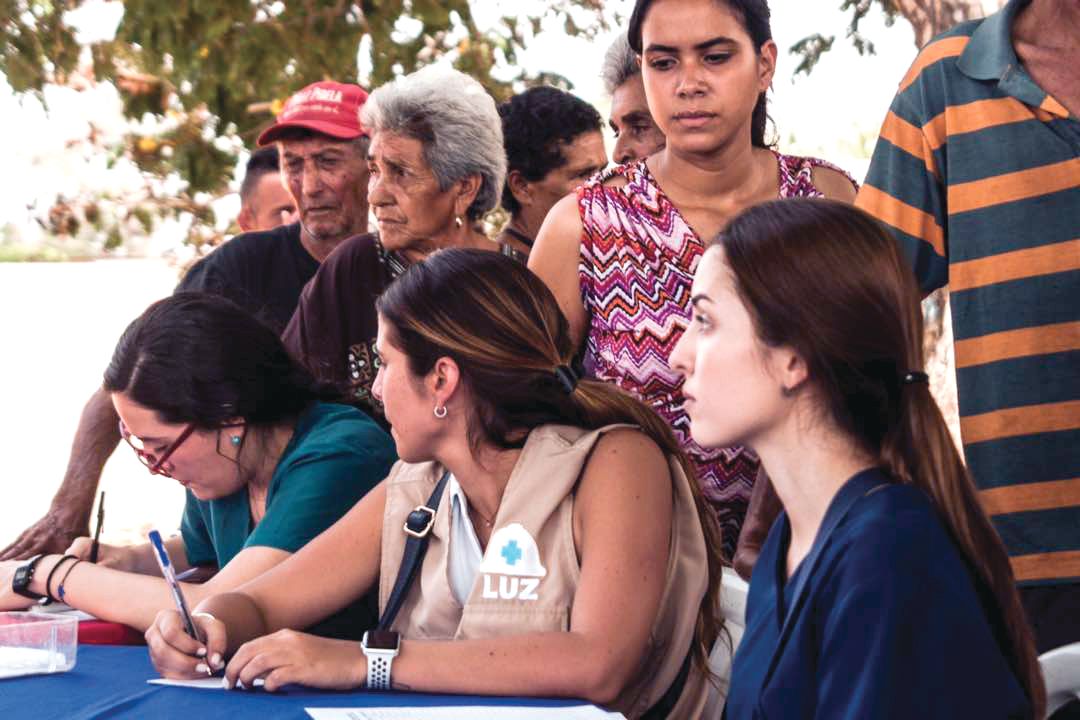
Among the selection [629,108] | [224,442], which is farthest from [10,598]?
[629,108]

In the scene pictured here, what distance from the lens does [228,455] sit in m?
3.22

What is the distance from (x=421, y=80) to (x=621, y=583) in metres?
1.91

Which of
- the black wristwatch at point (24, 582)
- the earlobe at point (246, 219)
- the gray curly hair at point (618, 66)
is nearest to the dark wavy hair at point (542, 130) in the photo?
the gray curly hair at point (618, 66)

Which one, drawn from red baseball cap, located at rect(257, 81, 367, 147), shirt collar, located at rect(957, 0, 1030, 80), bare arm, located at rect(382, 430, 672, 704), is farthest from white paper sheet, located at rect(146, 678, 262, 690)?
red baseball cap, located at rect(257, 81, 367, 147)

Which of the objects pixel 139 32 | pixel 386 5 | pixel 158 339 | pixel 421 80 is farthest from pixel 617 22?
pixel 158 339

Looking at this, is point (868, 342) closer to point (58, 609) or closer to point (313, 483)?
point (313, 483)

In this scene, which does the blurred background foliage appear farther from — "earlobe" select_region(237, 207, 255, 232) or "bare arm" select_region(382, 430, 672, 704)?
"bare arm" select_region(382, 430, 672, 704)

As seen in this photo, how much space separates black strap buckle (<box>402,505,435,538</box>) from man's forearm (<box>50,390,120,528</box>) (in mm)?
1458

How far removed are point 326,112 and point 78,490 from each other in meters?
1.39

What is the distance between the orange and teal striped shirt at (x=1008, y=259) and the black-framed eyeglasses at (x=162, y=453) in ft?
4.82

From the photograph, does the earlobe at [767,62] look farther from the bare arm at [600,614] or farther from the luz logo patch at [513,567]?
the luz logo patch at [513,567]

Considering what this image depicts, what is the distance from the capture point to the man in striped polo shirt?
8.22 feet

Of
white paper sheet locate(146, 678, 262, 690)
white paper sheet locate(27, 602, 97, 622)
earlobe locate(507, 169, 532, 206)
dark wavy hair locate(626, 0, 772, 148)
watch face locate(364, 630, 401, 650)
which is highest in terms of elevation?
dark wavy hair locate(626, 0, 772, 148)

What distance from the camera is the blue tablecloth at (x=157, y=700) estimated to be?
220 cm
